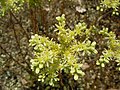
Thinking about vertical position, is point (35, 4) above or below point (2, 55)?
above

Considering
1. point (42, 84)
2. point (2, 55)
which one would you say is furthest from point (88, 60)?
point (2, 55)

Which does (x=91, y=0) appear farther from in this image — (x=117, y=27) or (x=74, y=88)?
(x=74, y=88)

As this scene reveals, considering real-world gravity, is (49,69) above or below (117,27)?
above

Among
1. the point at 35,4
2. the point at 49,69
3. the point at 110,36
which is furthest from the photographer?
the point at 35,4

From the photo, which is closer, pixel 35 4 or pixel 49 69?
pixel 49 69

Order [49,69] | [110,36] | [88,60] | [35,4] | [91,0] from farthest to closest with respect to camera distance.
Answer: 1. [91,0]
2. [88,60]
3. [35,4]
4. [110,36]
5. [49,69]

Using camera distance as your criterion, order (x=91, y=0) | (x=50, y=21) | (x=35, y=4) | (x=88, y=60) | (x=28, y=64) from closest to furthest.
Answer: (x=35, y=4), (x=28, y=64), (x=88, y=60), (x=50, y=21), (x=91, y=0)

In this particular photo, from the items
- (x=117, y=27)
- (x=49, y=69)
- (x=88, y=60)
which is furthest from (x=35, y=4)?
(x=117, y=27)

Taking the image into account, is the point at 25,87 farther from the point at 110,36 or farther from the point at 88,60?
the point at 110,36

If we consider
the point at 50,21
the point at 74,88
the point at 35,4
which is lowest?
the point at 74,88
